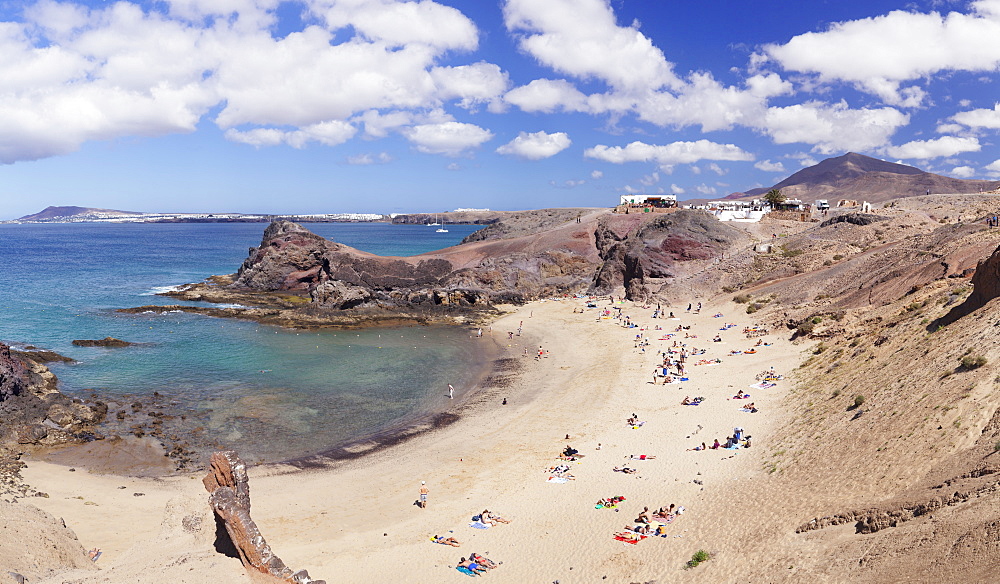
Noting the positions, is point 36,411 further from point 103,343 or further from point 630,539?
point 630,539

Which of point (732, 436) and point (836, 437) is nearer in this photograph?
point (836, 437)

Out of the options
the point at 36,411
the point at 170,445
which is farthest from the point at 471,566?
the point at 36,411

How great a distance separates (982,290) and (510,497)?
17235mm

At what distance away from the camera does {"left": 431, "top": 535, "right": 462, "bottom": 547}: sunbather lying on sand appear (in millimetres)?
15547

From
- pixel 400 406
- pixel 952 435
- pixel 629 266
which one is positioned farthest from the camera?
pixel 629 266

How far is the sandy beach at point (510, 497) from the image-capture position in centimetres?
1370

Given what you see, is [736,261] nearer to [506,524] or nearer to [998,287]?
[998,287]

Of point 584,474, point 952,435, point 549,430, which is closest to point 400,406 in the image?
point 549,430

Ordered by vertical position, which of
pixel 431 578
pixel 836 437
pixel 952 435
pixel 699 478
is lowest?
pixel 431 578

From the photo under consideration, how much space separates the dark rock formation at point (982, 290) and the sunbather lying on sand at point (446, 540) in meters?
17.9

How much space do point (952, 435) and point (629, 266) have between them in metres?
43.1

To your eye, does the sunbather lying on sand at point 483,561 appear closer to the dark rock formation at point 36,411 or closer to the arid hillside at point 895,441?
the arid hillside at point 895,441

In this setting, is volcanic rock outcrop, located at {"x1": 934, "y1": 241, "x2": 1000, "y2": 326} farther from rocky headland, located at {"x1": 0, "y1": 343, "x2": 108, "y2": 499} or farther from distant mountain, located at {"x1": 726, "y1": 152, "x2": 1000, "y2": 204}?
distant mountain, located at {"x1": 726, "y1": 152, "x2": 1000, "y2": 204}

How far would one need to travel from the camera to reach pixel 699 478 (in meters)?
17.5
